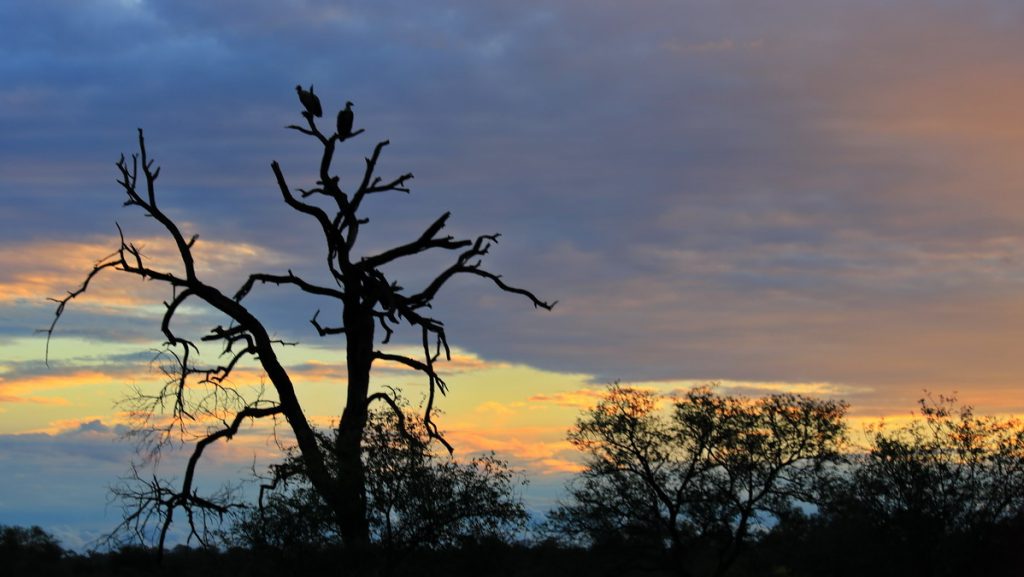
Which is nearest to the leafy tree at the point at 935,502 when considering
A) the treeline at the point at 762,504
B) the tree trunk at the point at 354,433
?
the treeline at the point at 762,504

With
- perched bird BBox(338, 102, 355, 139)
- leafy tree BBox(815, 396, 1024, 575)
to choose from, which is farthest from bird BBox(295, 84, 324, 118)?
leafy tree BBox(815, 396, 1024, 575)

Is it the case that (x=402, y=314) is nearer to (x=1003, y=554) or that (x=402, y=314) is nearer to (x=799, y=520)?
(x=799, y=520)

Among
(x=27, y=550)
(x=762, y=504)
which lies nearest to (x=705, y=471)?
(x=762, y=504)

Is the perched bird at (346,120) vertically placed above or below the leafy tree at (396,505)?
above

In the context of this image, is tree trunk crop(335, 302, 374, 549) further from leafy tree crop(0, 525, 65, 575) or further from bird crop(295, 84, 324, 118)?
leafy tree crop(0, 525, 65, 575)

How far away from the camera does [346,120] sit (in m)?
33.2

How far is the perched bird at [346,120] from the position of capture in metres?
33.1

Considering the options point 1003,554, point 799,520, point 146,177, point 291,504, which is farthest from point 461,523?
point 1003,554

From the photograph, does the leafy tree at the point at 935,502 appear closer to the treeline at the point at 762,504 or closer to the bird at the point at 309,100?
the treeline at the point at 762,504

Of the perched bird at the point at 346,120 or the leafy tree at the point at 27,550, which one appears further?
the leafy tree at the point at 27,550

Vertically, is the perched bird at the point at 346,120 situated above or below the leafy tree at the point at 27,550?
above

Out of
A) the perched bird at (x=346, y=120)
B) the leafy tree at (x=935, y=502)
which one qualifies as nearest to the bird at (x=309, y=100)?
the perched bird at (x=346, y=120)

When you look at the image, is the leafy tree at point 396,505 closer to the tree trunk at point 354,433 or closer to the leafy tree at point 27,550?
the tree trunk at point 354,433

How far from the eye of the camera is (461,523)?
34.3 m
